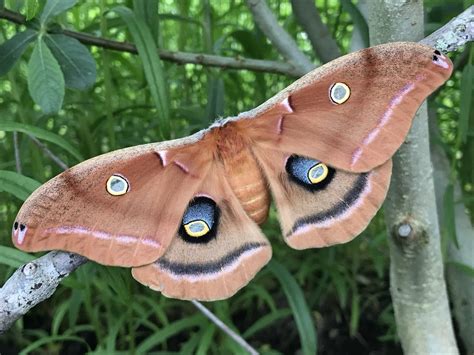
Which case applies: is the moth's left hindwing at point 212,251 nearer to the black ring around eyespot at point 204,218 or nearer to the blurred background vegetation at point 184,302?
the black ring around eyespot at point 204,218

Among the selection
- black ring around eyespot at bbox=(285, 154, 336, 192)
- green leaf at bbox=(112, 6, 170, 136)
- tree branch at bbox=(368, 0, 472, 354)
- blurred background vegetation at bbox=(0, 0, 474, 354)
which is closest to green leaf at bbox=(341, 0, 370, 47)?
blurred background vegetation at bbox=(0, 0, 474, 354)

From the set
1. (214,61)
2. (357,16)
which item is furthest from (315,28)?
(214,61)

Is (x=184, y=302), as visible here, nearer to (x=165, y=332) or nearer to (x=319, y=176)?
(x=165, y=332)

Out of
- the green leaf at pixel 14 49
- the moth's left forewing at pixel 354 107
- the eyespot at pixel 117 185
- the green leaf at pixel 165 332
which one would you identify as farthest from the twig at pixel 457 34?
the green leaf at pixel 165 332

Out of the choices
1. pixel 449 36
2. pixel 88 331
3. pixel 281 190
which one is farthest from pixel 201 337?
pixel 449 36

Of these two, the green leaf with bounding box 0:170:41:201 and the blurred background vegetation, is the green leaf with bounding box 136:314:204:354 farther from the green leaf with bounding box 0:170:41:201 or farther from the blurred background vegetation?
the green leaf with bounding box 0:170:41:201

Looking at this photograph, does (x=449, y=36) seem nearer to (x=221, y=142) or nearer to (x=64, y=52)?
(x=221, y=142)

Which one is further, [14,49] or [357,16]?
[357,16]
